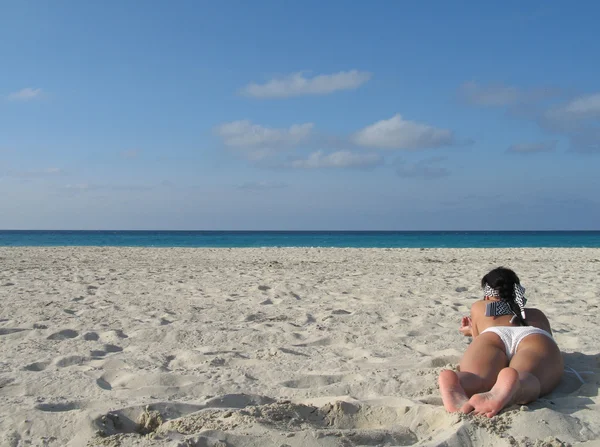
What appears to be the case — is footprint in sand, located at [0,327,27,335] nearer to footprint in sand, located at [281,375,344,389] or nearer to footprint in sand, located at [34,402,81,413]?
footprint in sand, located at [34,402,81,413]

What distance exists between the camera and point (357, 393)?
3.01 meters

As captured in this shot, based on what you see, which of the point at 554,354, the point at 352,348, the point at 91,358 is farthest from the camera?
the point at 352,348

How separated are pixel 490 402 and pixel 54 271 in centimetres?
949

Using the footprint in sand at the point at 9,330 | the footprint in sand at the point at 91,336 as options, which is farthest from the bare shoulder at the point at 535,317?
the footprint in sand at the point at 9,330

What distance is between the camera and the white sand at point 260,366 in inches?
93.0

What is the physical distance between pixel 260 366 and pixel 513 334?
5.53ft

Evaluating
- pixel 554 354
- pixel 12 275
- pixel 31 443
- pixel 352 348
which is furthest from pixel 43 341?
pixel 12 275

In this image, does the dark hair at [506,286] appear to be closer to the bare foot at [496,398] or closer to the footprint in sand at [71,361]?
the bare foot at [496,398]

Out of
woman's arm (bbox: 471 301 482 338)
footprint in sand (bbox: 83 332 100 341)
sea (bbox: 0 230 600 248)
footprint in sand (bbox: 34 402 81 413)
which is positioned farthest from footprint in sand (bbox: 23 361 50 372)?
sea (bbox: 0 230 600 248)

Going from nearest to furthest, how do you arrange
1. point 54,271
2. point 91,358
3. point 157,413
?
1. point 157,413
2. point 91,358
3. point 54,271

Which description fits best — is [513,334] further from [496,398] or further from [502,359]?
[496,398]

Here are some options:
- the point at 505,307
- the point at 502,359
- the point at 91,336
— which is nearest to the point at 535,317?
the point at 505,307

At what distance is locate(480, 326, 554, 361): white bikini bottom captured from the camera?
9.53 feet

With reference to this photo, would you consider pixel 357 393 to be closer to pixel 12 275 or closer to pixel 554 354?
pixel 554 354
